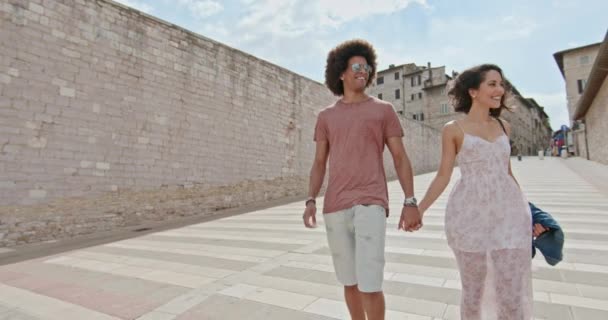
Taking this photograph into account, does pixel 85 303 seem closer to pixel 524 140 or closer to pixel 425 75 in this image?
pixel 425 75

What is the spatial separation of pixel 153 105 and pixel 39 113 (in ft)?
8.46

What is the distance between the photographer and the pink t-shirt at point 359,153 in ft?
6.03

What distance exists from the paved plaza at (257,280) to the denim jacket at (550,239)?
1.08 metres

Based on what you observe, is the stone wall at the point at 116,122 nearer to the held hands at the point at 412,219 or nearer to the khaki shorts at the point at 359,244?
the khaki shorts at the point at 359,244

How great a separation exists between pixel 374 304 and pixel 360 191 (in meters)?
0.57

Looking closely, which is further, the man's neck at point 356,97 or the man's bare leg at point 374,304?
the man's neck at point 356,97

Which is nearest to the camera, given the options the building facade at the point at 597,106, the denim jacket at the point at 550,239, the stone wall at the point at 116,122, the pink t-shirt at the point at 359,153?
the denim jacket at the point at 550,239

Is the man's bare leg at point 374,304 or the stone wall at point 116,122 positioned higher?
the stone wall at point 116,122

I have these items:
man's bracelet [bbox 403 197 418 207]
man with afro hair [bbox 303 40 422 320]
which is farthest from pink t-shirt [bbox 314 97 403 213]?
man's bracelet [bbox 403 197 418 207]

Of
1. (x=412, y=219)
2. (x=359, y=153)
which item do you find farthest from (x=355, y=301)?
(x=359, y=153)

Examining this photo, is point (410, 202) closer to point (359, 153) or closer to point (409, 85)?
point (359, 153)

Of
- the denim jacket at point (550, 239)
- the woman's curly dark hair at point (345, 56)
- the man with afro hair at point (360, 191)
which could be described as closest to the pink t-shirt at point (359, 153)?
the man with afro hair at point (360, 191)

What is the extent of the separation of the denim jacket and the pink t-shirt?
749 mm

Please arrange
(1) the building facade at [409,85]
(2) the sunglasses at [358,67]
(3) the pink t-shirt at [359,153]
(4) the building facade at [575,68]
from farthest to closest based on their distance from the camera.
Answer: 1. (1) the building facade at [409,85]
2. (4) the building facade at [575,68]
3. (2) the sunglasses at [358,67]
4. (3) the pink t-shirt at [359,153]
